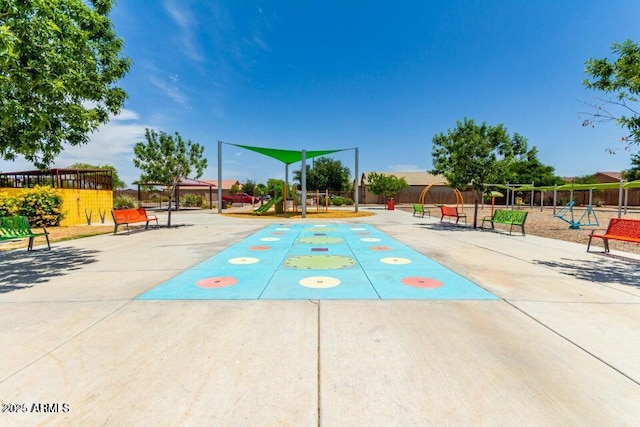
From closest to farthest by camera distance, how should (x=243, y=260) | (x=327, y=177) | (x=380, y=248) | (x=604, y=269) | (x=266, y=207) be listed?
(x=604, y=269)
(x=243, y=260)
(x=380, y=248)
(x=266, y=207)
(x=327, y=177)

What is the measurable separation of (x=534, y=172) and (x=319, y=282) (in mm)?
55709

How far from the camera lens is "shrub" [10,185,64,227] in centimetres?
1396

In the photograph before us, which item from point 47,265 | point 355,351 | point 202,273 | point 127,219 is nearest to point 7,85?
point 47,265

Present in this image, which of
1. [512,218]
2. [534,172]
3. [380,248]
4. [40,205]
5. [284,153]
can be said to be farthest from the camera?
[534,172]

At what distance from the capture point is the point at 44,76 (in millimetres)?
5410

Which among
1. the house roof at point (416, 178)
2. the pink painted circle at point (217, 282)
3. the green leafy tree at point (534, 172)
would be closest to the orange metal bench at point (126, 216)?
the pink painted circle at point (217, 282)

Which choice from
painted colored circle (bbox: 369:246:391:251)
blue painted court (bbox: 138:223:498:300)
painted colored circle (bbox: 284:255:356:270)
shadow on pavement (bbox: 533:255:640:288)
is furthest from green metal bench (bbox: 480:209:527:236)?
painted colored circle (bbox: 284:255:356:270)

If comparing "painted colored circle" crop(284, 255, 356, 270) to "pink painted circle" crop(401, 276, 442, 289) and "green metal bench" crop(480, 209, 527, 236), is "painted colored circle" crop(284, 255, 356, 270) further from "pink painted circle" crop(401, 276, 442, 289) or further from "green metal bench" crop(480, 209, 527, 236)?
"green metal bench" crop(480, 209, 527, 236)

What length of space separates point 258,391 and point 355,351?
3.39 ft

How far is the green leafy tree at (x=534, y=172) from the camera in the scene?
4994 centimetres

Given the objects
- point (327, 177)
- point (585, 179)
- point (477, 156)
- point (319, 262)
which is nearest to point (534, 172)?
point (585, 179)

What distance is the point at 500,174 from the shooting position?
14789mm

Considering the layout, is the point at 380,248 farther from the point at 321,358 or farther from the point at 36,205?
the point at 36,205

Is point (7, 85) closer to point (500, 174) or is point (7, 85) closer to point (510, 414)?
point (510, 414)
